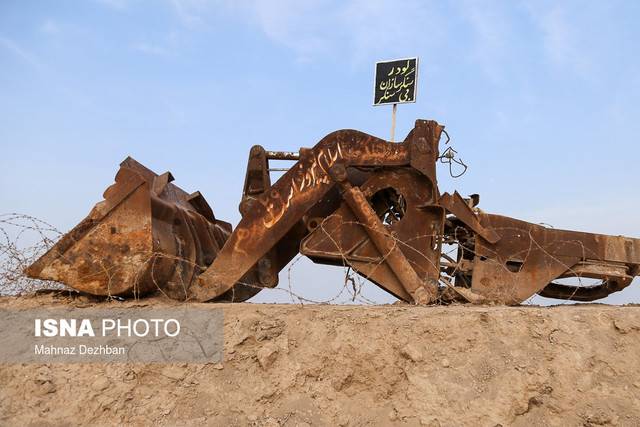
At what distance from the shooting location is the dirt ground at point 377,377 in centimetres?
378

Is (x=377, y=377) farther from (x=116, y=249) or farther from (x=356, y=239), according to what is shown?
(x=116, y=249)

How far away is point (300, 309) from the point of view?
446 cm

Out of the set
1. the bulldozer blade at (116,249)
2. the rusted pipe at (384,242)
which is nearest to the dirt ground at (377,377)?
the rusted pipe at (384,242)

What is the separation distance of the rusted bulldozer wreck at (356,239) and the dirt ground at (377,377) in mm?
762

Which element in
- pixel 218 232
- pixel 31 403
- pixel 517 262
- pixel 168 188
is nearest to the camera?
pixel 31 403

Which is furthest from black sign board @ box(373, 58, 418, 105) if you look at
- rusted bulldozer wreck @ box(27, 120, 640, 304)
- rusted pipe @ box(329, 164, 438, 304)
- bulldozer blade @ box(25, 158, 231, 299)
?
bulldozer blade @ box(25, 158, 231, 299)

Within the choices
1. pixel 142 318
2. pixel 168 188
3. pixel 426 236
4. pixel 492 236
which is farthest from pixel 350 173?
pixel 142 318

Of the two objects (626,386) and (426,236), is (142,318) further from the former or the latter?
(626,386)

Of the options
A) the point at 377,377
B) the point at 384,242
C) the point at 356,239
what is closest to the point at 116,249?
the point at 356,239

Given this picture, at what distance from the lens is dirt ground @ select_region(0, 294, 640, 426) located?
3.78 metres

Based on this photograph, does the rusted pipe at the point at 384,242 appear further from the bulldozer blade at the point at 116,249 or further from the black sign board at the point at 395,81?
the black sign board at the point at 395,81

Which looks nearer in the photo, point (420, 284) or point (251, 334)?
point (251, 334)

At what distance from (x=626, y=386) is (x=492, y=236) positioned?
5.48 ft

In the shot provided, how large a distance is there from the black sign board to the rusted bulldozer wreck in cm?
155
